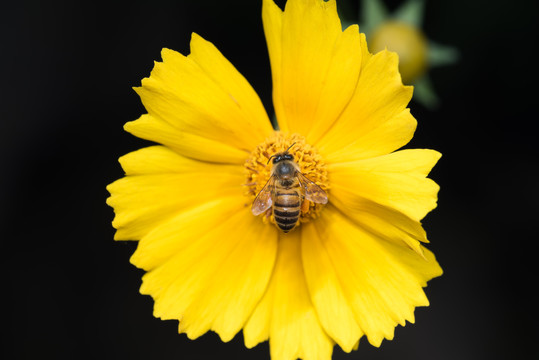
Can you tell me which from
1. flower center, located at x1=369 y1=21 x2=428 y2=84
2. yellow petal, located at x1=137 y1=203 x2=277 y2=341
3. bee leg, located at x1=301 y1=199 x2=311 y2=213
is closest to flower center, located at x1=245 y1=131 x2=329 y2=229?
bee leg, located at x1=301 y1=199 x2=311 y2=213

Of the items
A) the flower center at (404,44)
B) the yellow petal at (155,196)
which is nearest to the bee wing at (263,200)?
the yellow petal at (155,196)

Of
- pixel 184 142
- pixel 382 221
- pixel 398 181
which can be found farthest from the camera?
pixel 184 142

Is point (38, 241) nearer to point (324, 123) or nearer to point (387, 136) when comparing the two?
point (324, 123)

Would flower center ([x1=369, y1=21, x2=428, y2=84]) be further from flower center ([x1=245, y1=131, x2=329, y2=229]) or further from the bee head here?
the bee head

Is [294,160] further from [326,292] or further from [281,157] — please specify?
[326,292]

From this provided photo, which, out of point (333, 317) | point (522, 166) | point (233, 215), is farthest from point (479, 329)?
point (233, 215)

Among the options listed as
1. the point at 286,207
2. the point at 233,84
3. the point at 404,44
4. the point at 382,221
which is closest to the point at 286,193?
the point at 286,207

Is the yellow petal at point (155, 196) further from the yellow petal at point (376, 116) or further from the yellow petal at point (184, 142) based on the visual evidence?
the yellow petal at point (376, 116)
